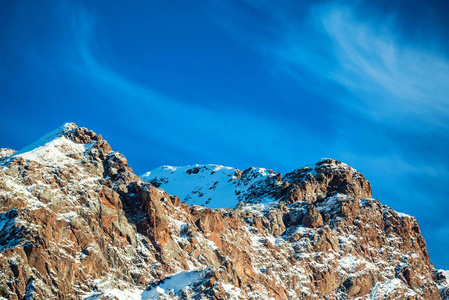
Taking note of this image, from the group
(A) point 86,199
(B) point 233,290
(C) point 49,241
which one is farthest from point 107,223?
(B) point 233,290

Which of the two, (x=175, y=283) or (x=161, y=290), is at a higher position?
(x=175, y=283)

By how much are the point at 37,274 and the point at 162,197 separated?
4831 centimetres

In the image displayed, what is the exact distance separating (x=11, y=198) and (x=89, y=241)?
20320mm

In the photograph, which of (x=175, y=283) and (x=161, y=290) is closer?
(x=161, y=290)

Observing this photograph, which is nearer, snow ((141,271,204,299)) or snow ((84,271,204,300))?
snow ((84,271,204,300))

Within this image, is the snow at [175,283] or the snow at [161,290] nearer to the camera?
the snow at [161,290]

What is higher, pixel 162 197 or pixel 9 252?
pixel 162 197

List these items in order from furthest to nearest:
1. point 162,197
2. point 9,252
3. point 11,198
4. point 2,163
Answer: point 162,197, point 2,163, point 11,198, point 9,252

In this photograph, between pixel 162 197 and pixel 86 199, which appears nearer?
pixel 86 199

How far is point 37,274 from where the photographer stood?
15888cm

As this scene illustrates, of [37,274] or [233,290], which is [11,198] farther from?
[233,290]

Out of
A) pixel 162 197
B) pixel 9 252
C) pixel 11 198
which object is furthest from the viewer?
pixel 162 197

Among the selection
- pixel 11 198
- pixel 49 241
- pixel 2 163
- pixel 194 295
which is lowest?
pixel 194 295

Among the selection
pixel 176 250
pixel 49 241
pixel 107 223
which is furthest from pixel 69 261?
pixel 176 250
